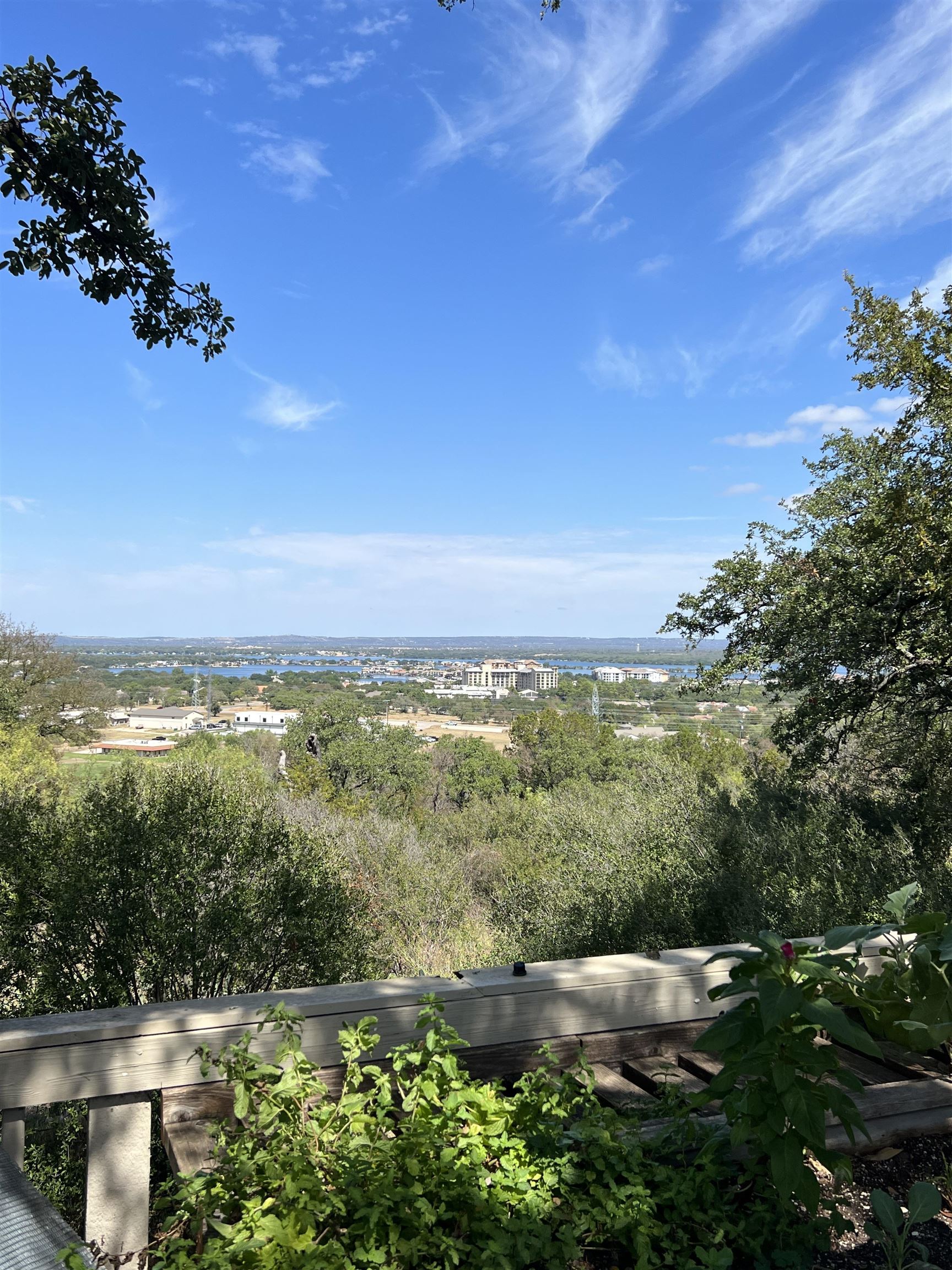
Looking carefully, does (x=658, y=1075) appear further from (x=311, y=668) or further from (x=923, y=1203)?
(x=311, y=668)

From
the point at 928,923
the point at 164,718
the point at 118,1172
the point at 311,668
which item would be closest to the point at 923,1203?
the point at 928,923

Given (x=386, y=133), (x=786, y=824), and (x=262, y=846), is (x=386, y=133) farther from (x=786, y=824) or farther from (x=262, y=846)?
(x=786, y=824)

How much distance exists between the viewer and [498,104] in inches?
305

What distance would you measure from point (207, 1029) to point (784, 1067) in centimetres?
109

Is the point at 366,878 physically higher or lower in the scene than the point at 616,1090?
lower

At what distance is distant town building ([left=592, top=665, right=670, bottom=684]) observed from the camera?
170 feet

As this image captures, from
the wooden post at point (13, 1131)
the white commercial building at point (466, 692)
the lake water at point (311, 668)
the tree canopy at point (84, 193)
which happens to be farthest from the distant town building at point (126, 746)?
the white commercial building at point (466, 692)

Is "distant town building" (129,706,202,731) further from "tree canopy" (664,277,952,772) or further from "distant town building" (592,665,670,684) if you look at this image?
"tree canopy" (664,277,952,772)

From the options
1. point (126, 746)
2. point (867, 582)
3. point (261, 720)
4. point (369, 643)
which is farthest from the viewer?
point (369, 643)

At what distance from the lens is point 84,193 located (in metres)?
3.26

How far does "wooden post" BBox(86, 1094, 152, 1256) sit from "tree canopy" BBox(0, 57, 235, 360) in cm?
342

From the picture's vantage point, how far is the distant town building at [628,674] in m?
51.9

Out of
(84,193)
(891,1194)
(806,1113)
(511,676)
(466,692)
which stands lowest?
(466,692)

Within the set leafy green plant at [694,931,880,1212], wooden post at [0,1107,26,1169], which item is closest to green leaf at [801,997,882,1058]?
leafy green plant at [694,931,880,1212]
